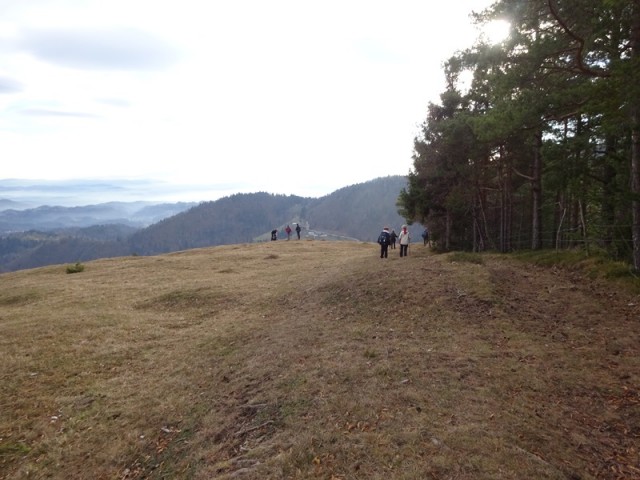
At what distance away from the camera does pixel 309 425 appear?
20.4ft

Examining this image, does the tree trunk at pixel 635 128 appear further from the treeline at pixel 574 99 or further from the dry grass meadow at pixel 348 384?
the dry grass meadow at pixel 348 384

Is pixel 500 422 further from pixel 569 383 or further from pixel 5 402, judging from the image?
pixel 5 402

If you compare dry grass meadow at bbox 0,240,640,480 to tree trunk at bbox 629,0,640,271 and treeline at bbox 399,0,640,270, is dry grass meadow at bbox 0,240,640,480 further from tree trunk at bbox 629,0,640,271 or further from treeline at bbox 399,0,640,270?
treeline at bbox 399,0,640,270

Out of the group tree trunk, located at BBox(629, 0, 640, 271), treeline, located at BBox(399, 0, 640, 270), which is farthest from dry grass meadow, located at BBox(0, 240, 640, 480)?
treeline, located at BBox(399, 0, 640, 270)

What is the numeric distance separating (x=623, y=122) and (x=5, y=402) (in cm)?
1845

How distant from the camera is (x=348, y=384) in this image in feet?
24.7

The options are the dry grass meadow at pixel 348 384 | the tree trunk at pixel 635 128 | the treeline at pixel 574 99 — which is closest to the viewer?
the dry grass meadow at pixel 348 384

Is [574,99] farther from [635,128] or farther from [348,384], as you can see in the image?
[348,384]

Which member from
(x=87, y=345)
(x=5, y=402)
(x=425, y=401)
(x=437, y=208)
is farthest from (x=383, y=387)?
(x=437, y=208)

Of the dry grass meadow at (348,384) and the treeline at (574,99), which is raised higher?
the treeline at (574,99)

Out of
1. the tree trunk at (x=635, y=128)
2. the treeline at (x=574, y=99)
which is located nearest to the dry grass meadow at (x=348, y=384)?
the tree trunk at (x=635, y=128)

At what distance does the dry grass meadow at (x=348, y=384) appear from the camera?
213 inches

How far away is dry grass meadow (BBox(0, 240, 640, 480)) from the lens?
213 inches

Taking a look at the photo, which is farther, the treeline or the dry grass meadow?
the treeline
